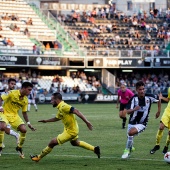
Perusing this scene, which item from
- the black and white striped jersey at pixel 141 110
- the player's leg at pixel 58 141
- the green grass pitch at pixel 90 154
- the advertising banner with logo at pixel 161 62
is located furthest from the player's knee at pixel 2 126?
the advertising banner with logo at pixel 161 62

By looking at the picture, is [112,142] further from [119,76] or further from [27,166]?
[119,76]

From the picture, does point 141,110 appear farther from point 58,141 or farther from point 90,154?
point 58,141

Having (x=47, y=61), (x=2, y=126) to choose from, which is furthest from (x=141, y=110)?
(x=47, y=61)

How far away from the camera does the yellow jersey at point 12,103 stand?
16.3m

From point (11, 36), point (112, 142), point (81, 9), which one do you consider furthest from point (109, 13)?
point (112, 142)

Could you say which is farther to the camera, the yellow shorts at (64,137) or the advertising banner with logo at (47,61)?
the advertising banner with logo at (47,61)

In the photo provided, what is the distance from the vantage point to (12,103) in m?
16.4

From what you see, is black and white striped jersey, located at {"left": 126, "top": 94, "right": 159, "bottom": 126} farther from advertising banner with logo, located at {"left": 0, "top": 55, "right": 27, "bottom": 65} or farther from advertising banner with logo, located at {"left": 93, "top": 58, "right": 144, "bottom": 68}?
advertising banner with logo, located at {"left": 93, "top": 58, "right": 144, "bottom": 68}

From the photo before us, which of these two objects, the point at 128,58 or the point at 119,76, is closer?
the point at 128,58

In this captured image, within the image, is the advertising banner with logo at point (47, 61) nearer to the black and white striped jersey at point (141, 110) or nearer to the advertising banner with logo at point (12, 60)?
the advertising banner with logo at point (12, 60)

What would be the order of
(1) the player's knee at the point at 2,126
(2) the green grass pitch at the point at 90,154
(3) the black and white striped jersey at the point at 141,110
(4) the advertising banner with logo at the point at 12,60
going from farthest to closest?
(4) the advertising banner with logo at the point at 12,60, (1) the player's knee at the point at 2,126, (3) the black and white striped jersey at the point at 141,110, (2) the green grass pitch at the point at 90,154

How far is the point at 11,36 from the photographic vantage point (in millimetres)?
56906

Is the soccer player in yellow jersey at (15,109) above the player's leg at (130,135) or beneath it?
above

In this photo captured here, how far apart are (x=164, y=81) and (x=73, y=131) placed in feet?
149
